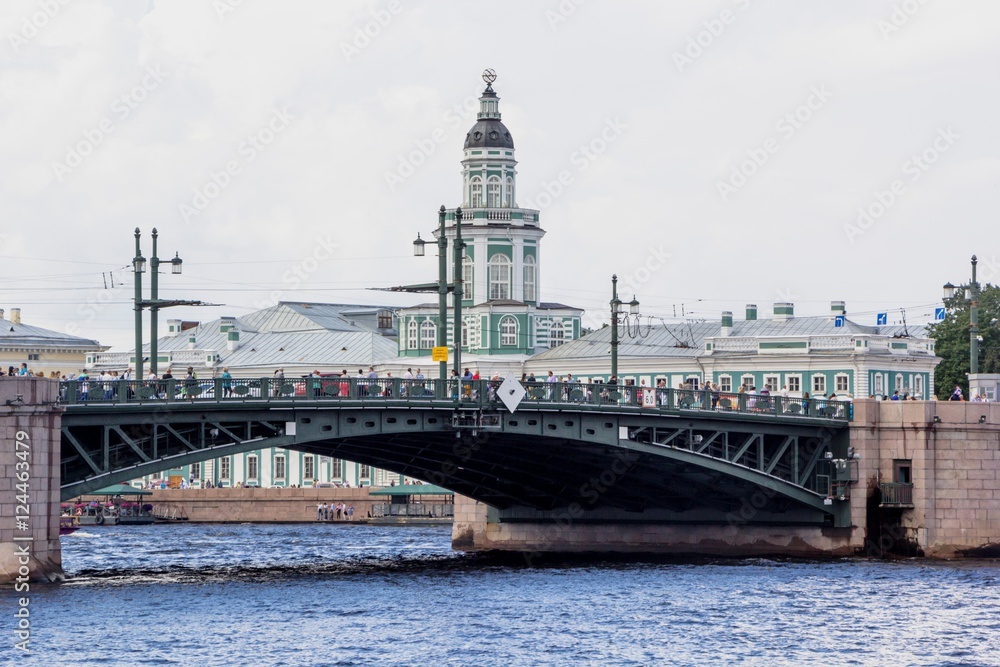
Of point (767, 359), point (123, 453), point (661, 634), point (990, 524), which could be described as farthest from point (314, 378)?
point (767, 359)

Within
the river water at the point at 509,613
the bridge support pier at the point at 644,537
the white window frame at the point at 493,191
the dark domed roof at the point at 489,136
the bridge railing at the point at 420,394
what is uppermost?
the dark domed roof at the point at 489,136

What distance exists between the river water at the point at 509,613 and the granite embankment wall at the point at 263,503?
92.9 feet

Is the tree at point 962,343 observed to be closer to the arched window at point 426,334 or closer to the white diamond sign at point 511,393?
the arched window at point 426,334

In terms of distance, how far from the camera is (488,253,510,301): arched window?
110m

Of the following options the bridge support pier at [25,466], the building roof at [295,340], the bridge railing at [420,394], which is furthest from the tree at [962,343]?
the bridge support pier at [25,466]

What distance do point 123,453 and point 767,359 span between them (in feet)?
154

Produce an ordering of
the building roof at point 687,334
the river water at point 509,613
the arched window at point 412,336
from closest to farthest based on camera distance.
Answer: the river water at point 509,613
the building roof at point 687,334
the arched window at point 412,336

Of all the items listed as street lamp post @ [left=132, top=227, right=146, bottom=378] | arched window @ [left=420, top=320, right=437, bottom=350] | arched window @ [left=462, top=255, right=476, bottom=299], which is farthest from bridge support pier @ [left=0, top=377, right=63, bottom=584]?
arched window @ [left=420, top=320, right=437, bottom=350]

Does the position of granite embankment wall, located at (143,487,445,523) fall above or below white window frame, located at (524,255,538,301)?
below

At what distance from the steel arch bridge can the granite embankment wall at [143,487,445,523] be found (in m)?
27.2

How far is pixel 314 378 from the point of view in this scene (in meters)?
51.0

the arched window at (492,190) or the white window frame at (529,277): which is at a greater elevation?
the arched window at (492,190)

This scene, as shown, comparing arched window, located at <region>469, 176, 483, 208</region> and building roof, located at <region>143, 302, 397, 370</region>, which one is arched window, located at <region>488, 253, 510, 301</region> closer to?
arched window, located at <region>469, 176, 483, 208</region>

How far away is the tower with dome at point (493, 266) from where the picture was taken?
109 metres
